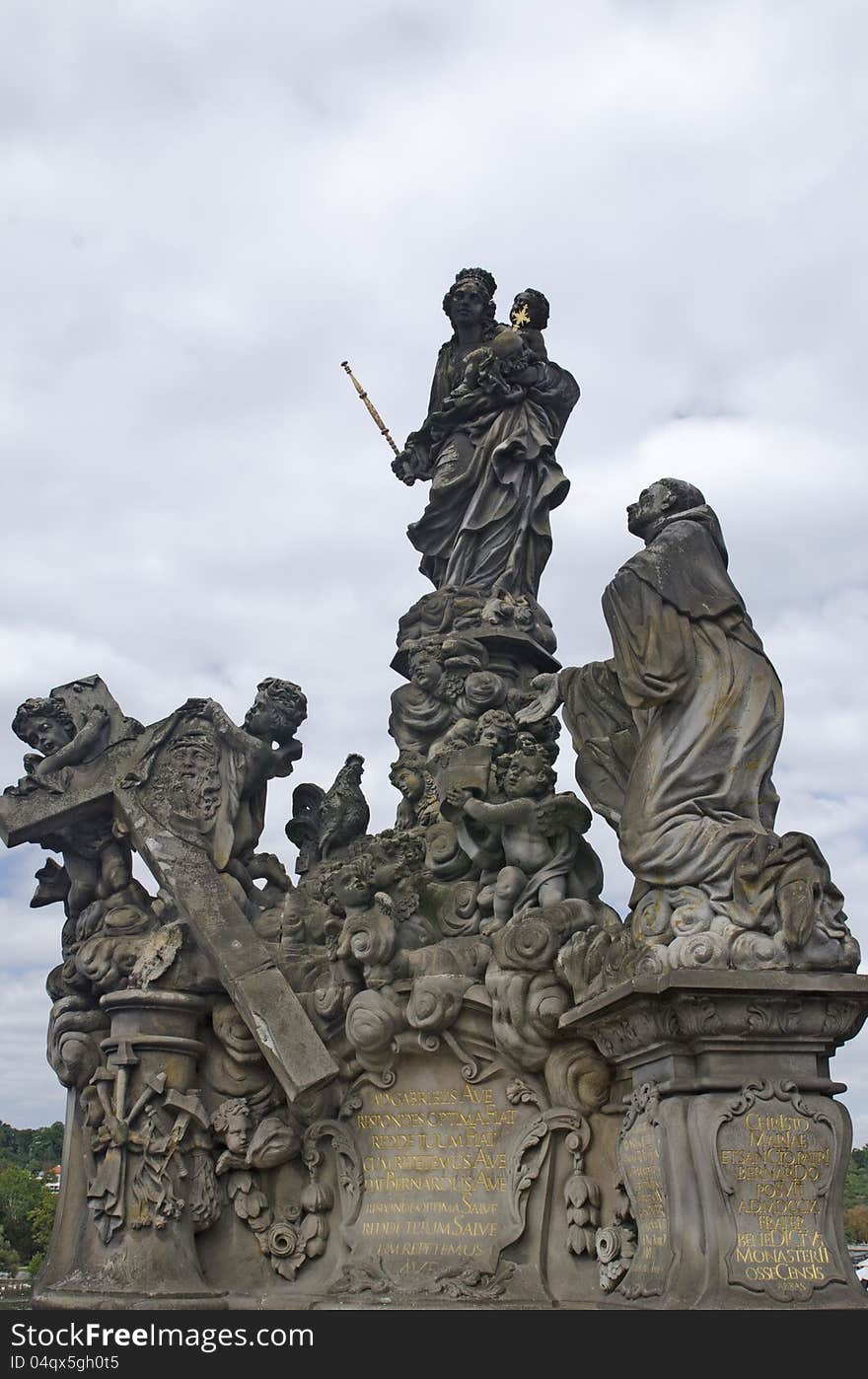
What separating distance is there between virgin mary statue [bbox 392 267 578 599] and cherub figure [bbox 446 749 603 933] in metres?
2.69

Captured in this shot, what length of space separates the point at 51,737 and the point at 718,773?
5700mm

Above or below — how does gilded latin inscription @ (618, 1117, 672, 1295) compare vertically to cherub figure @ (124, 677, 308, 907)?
below

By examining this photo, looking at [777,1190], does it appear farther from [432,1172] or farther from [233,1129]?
[233,1129]

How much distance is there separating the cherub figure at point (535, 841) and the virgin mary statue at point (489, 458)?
2.69m

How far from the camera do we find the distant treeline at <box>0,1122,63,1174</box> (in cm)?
5162

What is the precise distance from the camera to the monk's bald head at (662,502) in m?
9.01

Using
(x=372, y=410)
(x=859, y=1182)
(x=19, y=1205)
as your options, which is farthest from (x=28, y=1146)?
(x=372, y=410)

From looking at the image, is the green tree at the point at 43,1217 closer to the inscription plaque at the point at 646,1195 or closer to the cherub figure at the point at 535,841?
the cherub figure at the point at 535,841

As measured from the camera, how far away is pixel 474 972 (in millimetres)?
9344

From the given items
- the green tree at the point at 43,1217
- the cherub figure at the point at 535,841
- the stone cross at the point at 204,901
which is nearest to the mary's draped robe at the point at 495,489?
the cherub figure at the point at 535,841

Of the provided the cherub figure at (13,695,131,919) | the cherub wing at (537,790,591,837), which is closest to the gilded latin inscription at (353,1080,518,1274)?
the cherub wing at (537,790,591,837)

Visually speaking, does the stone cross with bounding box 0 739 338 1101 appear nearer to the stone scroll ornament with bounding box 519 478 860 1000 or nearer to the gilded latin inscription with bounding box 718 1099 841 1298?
the stone scroll ornament with bounding box 519 478 860 1000

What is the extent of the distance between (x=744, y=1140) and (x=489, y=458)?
679cm
